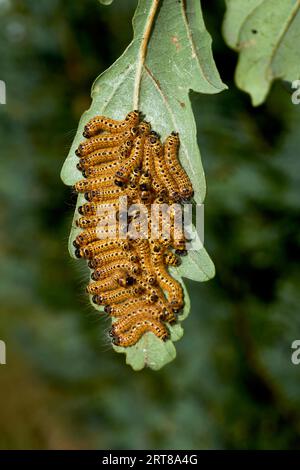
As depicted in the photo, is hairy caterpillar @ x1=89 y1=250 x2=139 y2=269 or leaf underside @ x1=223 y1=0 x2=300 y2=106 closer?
leaf underside @ x1=223 y1=0 x2=300 y2=106

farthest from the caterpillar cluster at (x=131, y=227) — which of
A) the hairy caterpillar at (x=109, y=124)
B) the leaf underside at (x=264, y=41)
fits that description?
the leaf underside at (x=264, y=41)

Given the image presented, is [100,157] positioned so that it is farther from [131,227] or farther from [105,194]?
[131,227]

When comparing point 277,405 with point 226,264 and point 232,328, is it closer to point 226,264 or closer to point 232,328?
point 232,328

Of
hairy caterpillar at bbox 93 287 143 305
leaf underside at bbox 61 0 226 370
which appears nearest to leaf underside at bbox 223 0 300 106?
leaf underside at bbox 61 0 226 370

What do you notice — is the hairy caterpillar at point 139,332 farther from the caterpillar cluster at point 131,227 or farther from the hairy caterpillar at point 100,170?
the hairy caterpillar at point 100,170

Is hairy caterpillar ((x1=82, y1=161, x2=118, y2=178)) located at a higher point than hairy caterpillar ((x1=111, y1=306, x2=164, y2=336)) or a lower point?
higher

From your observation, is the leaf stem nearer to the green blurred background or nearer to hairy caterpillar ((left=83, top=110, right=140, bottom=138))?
hairy caterpillar ((left=83, top=110, right=140, bottom=138))

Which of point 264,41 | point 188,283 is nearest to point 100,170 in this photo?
point 264,41

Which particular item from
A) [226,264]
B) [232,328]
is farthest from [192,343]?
[226,264]
